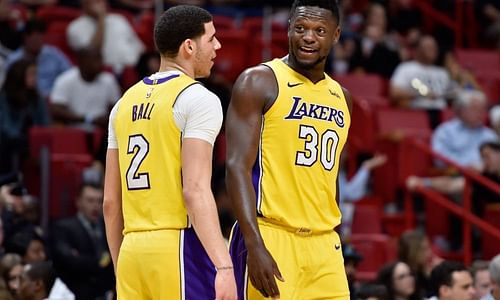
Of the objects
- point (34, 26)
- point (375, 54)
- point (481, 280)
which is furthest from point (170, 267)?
point (375, 54)

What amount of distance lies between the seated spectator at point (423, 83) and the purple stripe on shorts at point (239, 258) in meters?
9.13

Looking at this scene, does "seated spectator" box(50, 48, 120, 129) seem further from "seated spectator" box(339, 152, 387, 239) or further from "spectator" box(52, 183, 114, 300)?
"seated spectator" box(339, 152, 387, 239)

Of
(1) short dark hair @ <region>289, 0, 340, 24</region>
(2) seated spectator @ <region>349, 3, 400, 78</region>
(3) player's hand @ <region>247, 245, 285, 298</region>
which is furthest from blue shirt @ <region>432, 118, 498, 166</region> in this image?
(3) player's hand @ <region>247, 245, 285, 298</region>

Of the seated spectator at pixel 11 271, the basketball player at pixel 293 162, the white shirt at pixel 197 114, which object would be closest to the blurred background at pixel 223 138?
the seated spectator at pixel 11 271

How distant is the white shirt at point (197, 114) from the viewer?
6.12 metres

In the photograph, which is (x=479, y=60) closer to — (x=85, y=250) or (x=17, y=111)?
(x=17, y=111)

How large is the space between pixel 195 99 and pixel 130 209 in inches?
26.0

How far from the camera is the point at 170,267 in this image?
6141 millimetres

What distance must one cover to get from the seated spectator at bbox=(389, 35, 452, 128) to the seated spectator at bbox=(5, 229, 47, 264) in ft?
20.1

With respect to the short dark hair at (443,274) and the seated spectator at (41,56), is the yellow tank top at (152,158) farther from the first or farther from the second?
the seated spectator at (41,56)

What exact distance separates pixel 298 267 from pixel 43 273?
3.34 meters

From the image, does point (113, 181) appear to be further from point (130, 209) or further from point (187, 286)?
point (187, 286)

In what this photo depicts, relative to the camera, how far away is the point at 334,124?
700cm

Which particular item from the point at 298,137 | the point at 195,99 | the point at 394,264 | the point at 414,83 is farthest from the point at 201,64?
the point at 414,83
